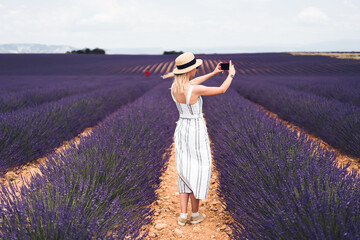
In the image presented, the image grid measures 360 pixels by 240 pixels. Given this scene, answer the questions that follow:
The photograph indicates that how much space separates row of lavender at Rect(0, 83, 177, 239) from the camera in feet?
3.77

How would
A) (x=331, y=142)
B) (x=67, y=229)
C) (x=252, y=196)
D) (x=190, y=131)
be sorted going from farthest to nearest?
(x=331, y=142)
(x=190, y=131)
(x=252, y=196)
(x=67, y=229)

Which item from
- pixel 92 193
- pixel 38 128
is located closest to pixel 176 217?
pixel 92 193

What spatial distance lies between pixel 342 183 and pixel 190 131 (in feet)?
3.35

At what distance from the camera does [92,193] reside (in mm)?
1404

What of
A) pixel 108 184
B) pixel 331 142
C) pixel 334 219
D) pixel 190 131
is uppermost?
pixel 190 131

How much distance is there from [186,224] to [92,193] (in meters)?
0.94

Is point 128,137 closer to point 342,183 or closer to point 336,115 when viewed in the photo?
point 342,183

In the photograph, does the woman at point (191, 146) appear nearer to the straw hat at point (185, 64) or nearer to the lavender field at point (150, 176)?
the straw hat at point (185, 64)

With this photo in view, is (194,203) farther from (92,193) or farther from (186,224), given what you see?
(92,193)

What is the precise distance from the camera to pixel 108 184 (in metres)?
1.75

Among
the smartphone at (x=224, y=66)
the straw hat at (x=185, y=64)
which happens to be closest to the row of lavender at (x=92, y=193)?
the straw hat at (x=185, y=64)

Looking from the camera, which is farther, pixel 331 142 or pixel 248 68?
pixel 248 68

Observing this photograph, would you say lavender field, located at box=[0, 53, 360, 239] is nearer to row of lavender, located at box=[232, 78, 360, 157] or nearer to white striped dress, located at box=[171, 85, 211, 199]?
row of lavender, located at box=[232, 78, 360, 157]

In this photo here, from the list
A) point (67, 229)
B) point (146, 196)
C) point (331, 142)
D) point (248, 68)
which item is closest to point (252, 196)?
point (146, 196)
